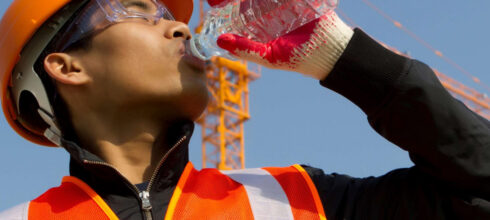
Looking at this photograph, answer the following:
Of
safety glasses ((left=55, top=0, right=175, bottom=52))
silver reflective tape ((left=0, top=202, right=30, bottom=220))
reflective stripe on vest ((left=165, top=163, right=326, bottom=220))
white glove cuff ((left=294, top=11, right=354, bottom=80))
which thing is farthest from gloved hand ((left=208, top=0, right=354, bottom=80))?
silver reflective tape ((left=0, top=202, right=30, bottom=220))

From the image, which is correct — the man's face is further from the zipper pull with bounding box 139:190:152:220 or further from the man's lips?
the zipper pull with bounding box 139:190:152:220

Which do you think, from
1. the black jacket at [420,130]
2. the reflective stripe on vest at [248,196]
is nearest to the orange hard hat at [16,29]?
the reflective stripe on vest at [248,196]

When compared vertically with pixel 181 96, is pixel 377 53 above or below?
above

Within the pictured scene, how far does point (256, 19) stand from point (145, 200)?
0.98m

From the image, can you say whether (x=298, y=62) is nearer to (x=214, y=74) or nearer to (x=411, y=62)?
(x=411, y=62)

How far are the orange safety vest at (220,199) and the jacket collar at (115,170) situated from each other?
0.04 m

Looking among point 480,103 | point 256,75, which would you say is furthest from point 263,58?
point 480,103

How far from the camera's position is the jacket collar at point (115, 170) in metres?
3.08

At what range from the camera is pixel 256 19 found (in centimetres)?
306

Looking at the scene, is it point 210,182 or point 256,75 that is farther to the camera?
point 256,75

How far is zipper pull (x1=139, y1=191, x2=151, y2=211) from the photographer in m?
2.96

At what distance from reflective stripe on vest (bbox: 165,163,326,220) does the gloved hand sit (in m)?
0.62

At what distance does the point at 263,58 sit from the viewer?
2.64m

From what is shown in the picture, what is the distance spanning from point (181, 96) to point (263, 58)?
654 millimetres
